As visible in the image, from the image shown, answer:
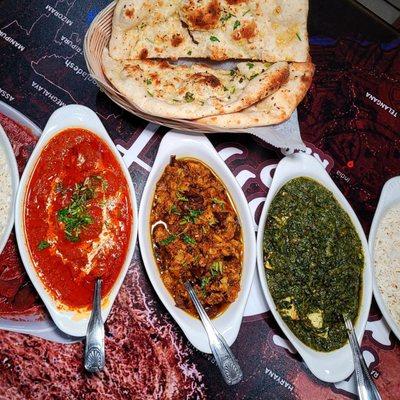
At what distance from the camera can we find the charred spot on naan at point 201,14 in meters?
3.86

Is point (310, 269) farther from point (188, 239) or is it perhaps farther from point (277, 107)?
point (277, 107)

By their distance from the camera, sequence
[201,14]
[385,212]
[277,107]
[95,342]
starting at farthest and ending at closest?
[385,212] < [201,14] < [277,107] < [95,342]

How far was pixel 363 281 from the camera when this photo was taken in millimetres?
3793

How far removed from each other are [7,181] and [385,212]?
293cm

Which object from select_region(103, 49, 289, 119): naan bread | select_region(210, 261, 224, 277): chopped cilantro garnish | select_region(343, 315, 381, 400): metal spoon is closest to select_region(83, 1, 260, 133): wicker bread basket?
select_region(103, 49, 289, 119): naan bread

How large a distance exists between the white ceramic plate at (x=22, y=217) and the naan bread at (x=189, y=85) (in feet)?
1.12

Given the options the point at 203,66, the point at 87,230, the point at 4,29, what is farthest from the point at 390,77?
the point at 4,29

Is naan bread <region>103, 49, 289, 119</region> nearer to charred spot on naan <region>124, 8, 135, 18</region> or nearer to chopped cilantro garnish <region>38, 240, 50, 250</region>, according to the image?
charred spot on naan <region>124, 8, 135, 18</region>

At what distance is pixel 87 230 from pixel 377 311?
2396mm

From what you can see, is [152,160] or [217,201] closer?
[217,201]

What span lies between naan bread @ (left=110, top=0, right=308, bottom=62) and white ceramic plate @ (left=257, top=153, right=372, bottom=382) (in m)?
0.88

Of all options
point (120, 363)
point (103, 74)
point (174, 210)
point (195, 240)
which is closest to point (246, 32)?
point (103, 74)

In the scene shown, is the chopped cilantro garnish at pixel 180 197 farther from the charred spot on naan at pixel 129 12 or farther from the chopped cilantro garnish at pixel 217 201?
the charred spot on naan at pixel 129 12

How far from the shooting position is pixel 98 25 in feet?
12.3
